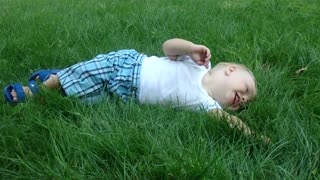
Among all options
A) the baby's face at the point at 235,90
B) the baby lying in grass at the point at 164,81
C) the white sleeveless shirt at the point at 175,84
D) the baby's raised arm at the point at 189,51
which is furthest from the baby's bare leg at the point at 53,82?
the baby's face at the point at 235,90

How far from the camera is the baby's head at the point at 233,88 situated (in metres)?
2.60

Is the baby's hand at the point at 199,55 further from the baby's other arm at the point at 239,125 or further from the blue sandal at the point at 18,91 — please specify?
the blue sandal at the point at 18,91

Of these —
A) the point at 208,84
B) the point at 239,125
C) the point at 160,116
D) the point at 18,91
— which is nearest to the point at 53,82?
the point at 18,91

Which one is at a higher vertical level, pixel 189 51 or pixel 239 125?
pixel 189 51

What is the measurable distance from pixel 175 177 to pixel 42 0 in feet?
14.2

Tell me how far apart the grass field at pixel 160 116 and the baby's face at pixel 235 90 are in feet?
0.27

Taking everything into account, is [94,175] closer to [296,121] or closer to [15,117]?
[15,117]

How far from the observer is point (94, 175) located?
1836 millimetres

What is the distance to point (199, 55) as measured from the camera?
2604 millimetres

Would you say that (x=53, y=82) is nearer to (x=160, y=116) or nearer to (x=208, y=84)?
(x=160, y=116)

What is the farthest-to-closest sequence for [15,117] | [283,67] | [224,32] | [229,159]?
[224,32]
[283,67]
[15,117]
[229,159]

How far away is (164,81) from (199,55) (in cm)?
26

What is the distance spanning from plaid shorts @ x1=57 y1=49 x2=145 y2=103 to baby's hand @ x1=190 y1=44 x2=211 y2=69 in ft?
1.19

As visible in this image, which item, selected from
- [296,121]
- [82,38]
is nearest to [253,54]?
[296,121]
